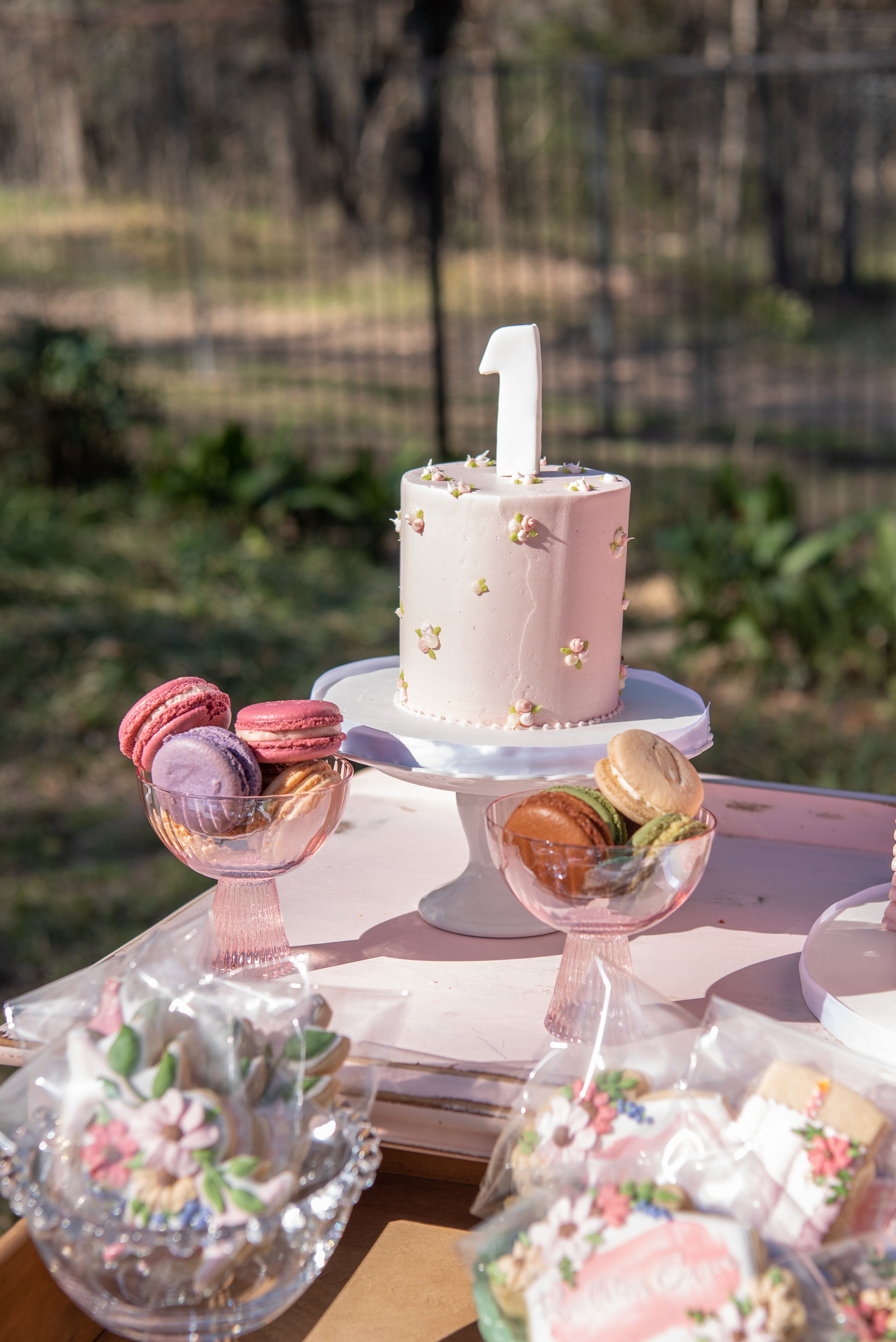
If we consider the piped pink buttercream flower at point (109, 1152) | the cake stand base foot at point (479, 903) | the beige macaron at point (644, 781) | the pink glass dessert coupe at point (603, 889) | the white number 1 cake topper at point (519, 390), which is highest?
the white number 1 cake topper at point (519, 390)

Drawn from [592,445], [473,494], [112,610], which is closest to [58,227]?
[592,445]

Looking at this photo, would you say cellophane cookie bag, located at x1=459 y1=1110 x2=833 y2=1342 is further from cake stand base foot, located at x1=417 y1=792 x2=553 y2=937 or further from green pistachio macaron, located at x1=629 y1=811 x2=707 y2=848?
cake stand base foot, located at x1=417 y1=792 x2=553 y2=937

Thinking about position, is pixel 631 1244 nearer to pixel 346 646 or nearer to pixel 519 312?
pixel 346 646

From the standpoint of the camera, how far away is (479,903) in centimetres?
129

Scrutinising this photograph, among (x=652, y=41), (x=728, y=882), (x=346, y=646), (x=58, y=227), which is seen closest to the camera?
(x=728, y=882)

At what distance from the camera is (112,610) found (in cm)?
405

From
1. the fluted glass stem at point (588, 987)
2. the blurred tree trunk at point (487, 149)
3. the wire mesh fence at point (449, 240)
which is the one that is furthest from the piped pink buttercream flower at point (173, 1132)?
the blurred tree trunk at point (487, 149)

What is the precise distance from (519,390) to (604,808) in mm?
442

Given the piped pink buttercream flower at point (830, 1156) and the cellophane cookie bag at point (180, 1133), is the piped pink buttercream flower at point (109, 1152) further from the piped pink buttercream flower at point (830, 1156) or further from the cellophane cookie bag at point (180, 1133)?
the piped pink buttercream flower at point (830, 1156)

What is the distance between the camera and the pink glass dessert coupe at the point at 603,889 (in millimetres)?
949

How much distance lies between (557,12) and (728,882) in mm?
11140

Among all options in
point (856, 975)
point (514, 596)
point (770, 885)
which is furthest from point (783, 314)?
point (856, 975)

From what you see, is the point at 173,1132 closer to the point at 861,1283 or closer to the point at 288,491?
the point at 861,1283

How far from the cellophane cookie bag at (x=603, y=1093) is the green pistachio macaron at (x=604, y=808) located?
12 centimetres
